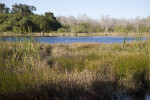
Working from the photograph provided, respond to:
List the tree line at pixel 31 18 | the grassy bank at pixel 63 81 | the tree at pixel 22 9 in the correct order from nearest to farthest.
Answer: the grassy bank at pixel 63 81 < the tree line at pixel 31 18 < the tree at pixel 22 9

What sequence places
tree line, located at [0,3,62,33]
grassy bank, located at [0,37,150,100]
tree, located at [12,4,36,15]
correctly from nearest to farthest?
1. grassy bank, located at [0,37,150,100]
2. tree line, located at [0,3,62,33]
3. tree, located at [12,4,36,15]

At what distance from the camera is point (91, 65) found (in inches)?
200

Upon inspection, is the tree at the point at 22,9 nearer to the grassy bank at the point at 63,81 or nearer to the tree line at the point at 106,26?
the tree line at the point at 106,26

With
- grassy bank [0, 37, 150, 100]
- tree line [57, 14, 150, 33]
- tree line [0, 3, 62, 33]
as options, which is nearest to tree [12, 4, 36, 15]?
tree line [0, 3, 62, 33]

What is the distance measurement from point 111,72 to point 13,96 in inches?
112

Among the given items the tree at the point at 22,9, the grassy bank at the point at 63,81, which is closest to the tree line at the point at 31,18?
the tree at the point at 22,9

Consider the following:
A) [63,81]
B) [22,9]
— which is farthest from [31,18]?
[63,81]

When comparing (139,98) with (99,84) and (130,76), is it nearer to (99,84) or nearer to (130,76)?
(130,76)

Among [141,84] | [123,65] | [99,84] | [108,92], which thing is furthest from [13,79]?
[141,84]

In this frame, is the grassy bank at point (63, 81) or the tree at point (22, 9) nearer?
the grassy bank at point (63, 81)

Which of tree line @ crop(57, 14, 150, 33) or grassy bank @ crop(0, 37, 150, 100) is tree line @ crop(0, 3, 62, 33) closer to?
tree line @ crop(57, 14, 150, 33)

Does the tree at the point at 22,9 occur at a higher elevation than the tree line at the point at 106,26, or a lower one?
higher

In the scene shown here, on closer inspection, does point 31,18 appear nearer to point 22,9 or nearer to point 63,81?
point 22,9

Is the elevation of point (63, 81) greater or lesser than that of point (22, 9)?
lesser
